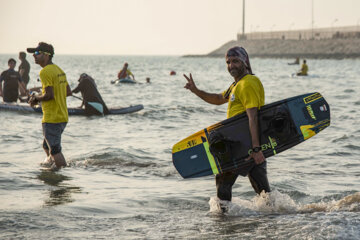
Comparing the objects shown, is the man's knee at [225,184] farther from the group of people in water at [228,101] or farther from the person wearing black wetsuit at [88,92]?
the person wearing black wetsuit at [88,92]

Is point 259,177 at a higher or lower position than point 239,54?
Result: lower

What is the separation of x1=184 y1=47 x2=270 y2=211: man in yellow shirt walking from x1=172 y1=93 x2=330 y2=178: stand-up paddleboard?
0.32 ft

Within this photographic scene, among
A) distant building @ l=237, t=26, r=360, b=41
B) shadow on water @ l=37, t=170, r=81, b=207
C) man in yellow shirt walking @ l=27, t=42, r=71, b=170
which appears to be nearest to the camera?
shadow on water @ l=37, t=170, r=81, b=207

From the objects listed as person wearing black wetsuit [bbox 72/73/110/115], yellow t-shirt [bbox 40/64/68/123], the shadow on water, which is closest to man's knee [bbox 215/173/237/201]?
the shadow on water

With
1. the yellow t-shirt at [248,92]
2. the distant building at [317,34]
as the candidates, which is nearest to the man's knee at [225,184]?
→ the yellow t-shirt at [248,92]

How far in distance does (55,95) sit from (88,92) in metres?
9.15

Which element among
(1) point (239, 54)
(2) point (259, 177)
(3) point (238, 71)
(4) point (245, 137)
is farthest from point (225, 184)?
(1) point (239, 54)

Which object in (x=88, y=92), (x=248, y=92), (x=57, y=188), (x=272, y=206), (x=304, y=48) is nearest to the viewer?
(x=248, y=92)

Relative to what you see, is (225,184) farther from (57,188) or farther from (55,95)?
(55,95)

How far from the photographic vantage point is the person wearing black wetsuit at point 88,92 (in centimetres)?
1636

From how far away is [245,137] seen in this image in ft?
19.0

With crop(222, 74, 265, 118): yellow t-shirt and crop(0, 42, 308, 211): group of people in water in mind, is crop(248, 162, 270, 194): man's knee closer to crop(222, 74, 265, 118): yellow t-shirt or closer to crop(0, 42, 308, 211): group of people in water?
crop(0, 42, 308, 211): group of people in water

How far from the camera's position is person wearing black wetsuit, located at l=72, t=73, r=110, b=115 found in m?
16.4

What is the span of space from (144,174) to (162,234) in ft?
12.4
